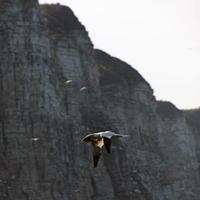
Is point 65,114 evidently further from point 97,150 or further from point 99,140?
point 97,150

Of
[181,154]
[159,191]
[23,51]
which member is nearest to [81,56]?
[23,51]

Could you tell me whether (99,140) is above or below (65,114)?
below

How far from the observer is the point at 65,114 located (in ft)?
199

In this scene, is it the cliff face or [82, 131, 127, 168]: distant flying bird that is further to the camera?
the cliff face

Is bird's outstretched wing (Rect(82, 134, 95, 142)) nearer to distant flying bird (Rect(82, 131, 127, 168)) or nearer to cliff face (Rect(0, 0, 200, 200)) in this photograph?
distant flying bird (Rect(82, 131, 127, 168))

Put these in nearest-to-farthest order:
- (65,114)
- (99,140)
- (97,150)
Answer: (97,150)
(99,140)
(65,114)

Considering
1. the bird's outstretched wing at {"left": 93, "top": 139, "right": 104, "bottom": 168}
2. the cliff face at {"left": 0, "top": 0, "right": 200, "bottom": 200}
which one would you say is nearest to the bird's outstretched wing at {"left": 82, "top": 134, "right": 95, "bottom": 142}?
the bird's outstretched wing at {"left": 93, "top": 139, "right": 104, "bottom": 168}

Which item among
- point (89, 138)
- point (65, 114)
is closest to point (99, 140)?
point (89, 138)

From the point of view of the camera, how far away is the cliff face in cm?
5503

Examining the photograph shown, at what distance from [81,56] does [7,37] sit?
12051mm

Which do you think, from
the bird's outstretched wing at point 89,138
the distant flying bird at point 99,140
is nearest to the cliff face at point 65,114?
the distant flying bird at point 99,140

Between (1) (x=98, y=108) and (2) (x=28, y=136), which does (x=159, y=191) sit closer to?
(1) (x=98, y=108)

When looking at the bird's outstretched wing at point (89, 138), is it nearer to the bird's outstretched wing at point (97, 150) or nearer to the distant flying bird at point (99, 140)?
the distant flying bird at point (99, 140)

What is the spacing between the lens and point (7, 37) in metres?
58.2
